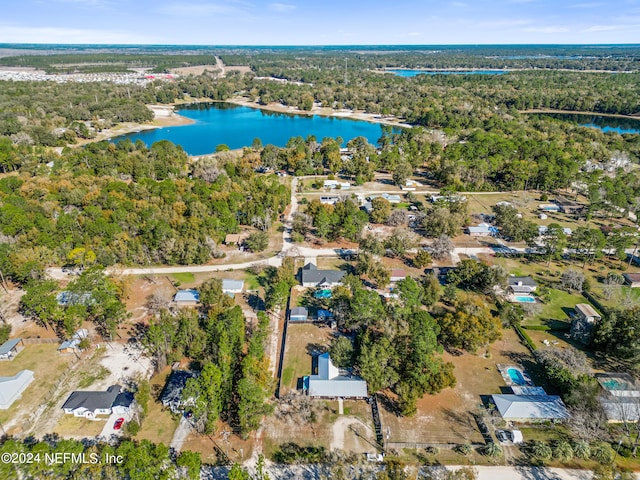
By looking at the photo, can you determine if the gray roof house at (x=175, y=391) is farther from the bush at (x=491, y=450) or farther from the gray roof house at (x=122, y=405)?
the bush at (x=491, y=450)

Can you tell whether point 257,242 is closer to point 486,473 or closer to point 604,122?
point 486,473

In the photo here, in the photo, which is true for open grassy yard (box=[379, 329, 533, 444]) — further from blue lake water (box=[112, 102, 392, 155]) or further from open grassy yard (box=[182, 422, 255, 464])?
blue lake water (box=[112, 102, 392, 155])

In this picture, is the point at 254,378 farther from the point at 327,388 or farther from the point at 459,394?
the point at 459,394

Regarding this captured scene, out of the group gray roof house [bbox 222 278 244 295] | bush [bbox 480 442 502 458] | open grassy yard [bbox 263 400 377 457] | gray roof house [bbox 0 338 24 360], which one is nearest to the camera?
bush [bbox 480 442 502 458]

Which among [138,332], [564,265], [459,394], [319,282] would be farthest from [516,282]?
[138,332]

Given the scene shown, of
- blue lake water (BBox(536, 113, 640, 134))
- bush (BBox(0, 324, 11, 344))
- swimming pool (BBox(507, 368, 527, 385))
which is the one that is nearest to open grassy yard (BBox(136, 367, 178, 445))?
bush (BBox(0, 324, 11, 344))

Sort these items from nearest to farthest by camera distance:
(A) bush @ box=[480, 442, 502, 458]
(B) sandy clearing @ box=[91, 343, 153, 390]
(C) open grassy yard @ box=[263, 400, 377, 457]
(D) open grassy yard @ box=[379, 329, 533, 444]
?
(A) bush @ box=[480, 442, 502, 458] < (C) open grassy yard @ box=[263, 400, 377, 457] < (D) open grassy yard @ box=[379, 329, 533, 444] < (B) sandy clearing @ box=[91, 343, 153, 390]

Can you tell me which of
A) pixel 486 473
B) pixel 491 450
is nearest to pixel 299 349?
pixel 491 450
